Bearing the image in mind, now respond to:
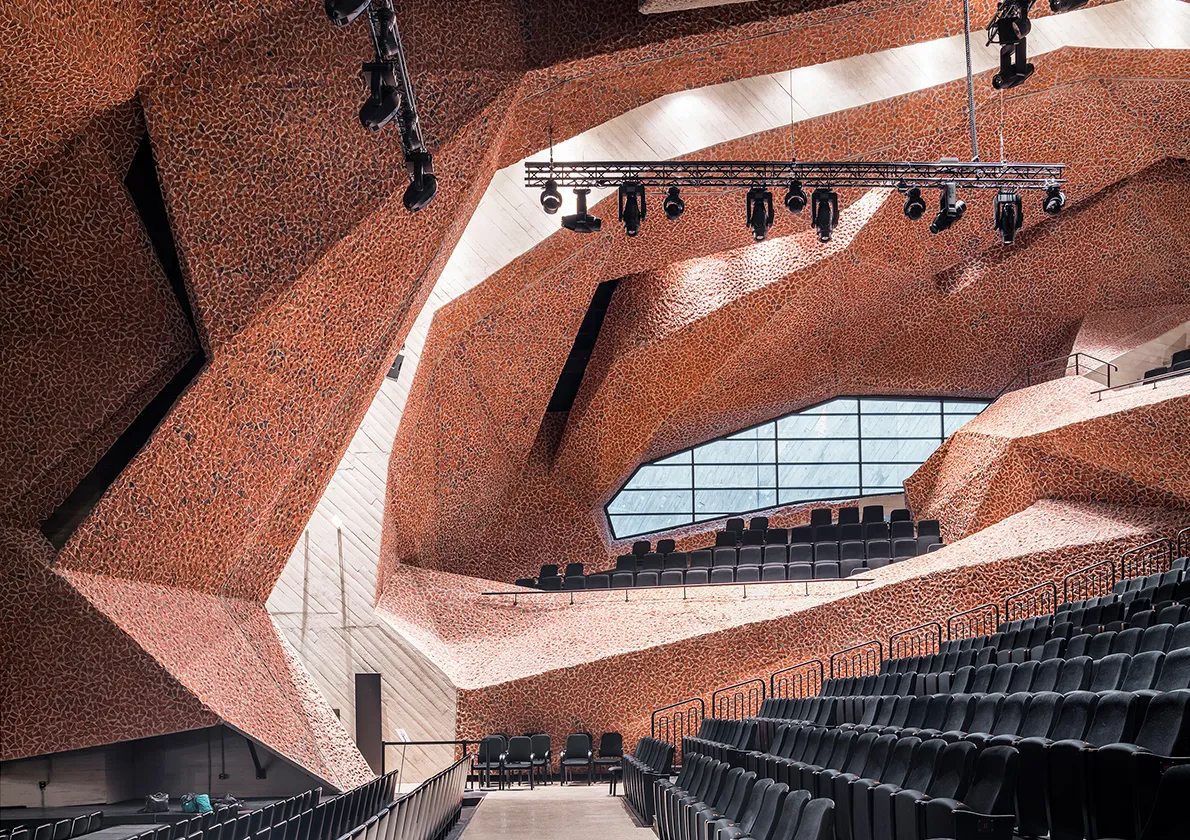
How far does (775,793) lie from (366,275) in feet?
19.2

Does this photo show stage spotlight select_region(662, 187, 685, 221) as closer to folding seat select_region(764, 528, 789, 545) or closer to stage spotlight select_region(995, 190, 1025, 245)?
stage spotlight select_region(995, 190, 1025, 245)

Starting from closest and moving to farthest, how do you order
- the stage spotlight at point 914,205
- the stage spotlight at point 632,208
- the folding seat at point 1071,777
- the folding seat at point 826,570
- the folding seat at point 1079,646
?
the folding seat at point 1071,777 → the folding seat at point 1079,646 → the stage spotlight at point 632,208 → the stage spotlight at point 914,205 → the folding seat at point 826,570

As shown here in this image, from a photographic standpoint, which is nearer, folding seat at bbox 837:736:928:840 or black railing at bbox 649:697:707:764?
folding seat at bbox 837:736:928:840

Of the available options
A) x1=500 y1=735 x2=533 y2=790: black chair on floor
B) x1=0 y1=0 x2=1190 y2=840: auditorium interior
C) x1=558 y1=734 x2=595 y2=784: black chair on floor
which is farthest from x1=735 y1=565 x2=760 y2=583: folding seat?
x1=500 y1=735 x2=533 y2=790: black chair on floor

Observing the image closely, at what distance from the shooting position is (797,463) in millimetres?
22094

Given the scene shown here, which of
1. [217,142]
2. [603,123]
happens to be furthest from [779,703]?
[217,142]

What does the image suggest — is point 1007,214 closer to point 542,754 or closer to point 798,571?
point 798,571

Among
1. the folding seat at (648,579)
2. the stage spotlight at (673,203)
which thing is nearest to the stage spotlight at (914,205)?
the stage spotlight at (673,203)

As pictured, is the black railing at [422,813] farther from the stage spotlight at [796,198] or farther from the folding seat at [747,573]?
the folding seat at [747,573]

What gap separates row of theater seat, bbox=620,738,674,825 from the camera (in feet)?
31.8

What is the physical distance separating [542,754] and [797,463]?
8.97 meters

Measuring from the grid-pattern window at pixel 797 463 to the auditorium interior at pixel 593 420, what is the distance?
8 cm

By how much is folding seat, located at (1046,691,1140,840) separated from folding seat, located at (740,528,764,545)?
1474 centimetres

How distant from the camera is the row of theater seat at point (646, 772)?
9703 mm
